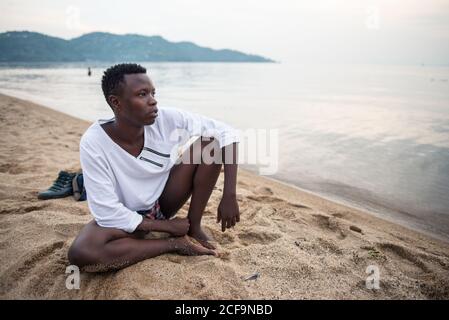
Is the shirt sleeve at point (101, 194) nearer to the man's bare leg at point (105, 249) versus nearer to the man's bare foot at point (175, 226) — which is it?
the man's bare leg at point (105, 249)

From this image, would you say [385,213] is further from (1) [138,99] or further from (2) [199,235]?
(1) [138,99]

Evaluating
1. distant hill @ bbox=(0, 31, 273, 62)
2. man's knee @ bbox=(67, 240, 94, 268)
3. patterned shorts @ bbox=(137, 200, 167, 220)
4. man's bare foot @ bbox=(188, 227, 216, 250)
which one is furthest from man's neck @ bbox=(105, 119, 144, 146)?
distant hill @ bbox=(0, 31, 273, 62)

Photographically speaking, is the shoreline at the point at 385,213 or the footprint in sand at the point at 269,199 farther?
the footprint in sand at the point at 269,199

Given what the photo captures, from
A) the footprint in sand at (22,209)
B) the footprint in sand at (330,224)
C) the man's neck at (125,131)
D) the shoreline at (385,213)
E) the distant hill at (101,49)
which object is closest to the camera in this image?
the man's neck at (125,131)

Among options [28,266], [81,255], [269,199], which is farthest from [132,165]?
[269,199]

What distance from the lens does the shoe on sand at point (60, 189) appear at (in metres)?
3.40

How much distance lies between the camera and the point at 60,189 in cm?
353

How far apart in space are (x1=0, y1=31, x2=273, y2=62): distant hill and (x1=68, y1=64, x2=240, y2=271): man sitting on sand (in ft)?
332

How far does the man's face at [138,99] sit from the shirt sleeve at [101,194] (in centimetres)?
36

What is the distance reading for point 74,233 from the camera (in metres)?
2.74

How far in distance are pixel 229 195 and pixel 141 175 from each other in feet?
2.20

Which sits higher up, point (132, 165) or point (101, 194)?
point (132, 165)

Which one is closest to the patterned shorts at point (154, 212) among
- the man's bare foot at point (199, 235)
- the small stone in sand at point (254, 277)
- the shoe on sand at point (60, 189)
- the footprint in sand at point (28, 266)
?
the man's bare foot at point (199, 235)

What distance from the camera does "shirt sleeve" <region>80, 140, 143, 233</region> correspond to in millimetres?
2021
